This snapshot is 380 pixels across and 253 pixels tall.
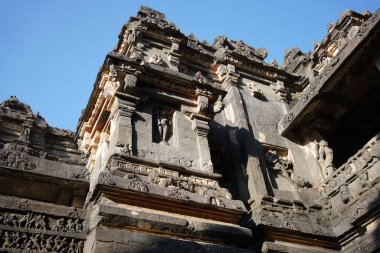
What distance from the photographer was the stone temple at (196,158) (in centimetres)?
635

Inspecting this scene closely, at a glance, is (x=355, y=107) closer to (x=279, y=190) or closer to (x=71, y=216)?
(x=279, y=190)

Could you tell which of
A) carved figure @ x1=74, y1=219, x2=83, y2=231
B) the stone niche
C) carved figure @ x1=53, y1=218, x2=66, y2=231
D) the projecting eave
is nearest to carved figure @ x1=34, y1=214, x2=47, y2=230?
carved figure @ x1=53, y1=218, x2=66, y2=231

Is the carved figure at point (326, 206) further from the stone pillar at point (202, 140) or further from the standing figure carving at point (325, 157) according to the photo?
the stone pillar at point (202, 140)

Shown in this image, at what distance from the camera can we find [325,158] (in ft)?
37.8

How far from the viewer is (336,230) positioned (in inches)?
354

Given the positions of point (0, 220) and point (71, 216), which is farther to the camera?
point (71, 216)

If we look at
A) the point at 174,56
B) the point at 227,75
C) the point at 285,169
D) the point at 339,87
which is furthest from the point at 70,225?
the point at 227,75

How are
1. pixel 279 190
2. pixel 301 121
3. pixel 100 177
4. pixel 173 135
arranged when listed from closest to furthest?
pixel 100 177 < pixel 173 135 < pixel 279 190 < pixel 301 121

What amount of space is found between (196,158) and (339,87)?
5.90m

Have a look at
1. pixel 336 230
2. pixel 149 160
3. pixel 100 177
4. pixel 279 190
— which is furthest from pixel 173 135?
pixel 336 230

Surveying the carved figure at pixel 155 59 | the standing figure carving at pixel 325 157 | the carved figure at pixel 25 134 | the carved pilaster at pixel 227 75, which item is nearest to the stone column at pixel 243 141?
the carved pilaster at pixel 227 75

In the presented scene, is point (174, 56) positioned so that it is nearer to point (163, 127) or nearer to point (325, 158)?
point (163, 127)

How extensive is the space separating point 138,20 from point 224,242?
33.8 feet

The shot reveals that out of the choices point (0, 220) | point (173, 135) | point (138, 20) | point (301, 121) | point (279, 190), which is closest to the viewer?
point (0, 220)
